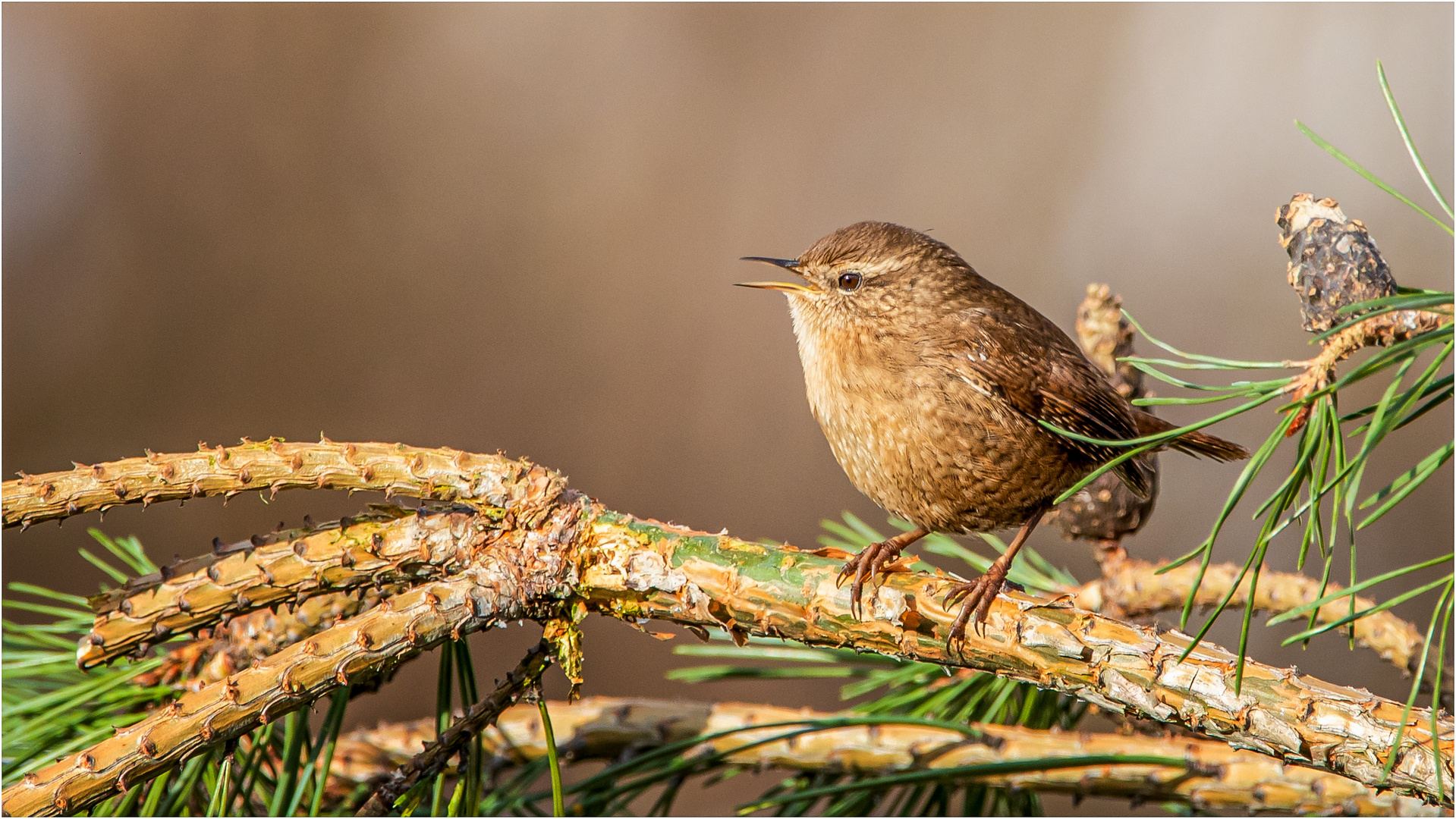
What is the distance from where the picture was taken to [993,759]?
1499mm

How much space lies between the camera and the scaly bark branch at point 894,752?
55.6 inches

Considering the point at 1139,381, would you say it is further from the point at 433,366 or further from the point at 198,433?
the point at 198,433

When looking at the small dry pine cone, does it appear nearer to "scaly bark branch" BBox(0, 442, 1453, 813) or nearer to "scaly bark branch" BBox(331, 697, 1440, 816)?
"scaly bark branch" BBox(0, 442, 1453, 813)

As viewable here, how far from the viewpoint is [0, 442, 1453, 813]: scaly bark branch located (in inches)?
39.3

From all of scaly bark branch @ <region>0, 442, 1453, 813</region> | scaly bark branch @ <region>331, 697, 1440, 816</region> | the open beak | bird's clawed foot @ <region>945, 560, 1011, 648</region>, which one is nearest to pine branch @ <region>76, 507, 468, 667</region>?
scaly bark branch @ <region>0, 442, 1453, 813</region>

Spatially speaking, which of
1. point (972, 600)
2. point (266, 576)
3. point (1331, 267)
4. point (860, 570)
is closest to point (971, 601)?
point (972, 600)

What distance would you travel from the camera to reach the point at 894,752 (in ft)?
5.08

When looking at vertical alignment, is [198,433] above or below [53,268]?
below

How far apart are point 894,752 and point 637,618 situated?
0.57 m

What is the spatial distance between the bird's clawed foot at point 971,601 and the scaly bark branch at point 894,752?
0.40 m

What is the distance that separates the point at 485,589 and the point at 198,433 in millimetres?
3535

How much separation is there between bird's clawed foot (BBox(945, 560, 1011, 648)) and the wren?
16 centimetres

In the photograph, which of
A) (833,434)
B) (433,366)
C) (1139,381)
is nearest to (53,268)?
(433,366)

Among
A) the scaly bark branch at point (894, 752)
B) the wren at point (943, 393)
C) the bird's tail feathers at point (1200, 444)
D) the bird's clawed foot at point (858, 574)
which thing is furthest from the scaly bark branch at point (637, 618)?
the bird's tail feathers at point (1200, 444)
